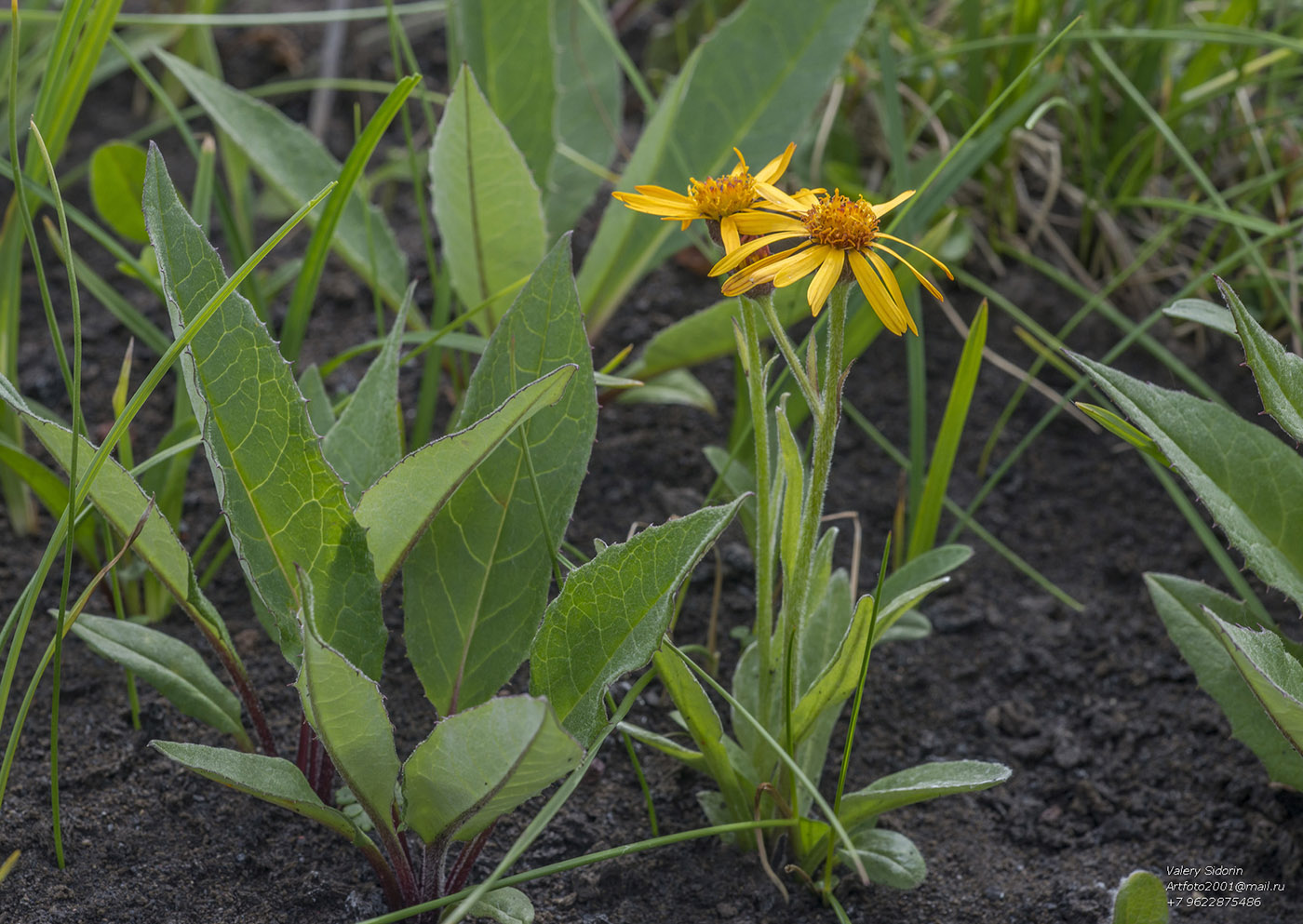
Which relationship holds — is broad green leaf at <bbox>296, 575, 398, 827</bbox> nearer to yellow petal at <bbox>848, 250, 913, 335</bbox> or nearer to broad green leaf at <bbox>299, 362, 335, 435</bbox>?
broad green leaf at <bbox>299, 362, 335, 435</bbox>

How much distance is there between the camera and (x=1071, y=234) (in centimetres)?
198

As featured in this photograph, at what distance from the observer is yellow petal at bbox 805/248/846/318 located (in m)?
0.87

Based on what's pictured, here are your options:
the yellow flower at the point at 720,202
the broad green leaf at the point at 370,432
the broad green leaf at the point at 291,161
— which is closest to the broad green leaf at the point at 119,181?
the broad green leaf at the point at 291,161

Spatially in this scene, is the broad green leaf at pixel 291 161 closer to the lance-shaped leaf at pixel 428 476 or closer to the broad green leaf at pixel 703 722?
the lance-shaped leaf at pixel 428 476

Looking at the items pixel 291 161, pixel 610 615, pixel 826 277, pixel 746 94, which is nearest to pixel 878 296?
pixel 826 277

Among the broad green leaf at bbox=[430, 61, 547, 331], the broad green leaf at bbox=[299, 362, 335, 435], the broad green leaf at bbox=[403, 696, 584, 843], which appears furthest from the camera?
the broad green leaf at bbox=[430, 61, 547, 331]

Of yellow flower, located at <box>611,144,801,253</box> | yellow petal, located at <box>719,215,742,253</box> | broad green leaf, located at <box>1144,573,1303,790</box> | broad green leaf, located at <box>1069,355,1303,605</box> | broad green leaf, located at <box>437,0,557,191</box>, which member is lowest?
broad green leaf, located at <box>1144,573,1303,790</box>

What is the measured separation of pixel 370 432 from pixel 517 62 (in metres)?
0.78

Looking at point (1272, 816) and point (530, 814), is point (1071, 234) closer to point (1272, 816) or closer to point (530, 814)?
point (1272, 816)

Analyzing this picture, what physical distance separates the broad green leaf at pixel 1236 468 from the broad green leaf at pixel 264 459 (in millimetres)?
739

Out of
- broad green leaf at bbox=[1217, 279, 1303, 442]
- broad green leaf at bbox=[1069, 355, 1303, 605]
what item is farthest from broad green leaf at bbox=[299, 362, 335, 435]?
broad green leaf at bbox=[1217, 279, 1303, 442]

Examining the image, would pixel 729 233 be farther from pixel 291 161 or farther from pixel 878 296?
pixel 291 161

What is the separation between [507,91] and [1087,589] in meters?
1.14

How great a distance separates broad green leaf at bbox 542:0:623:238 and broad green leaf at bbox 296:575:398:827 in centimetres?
114
